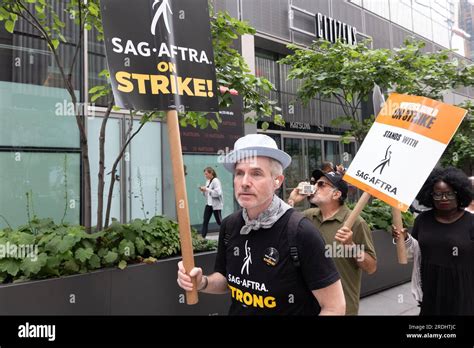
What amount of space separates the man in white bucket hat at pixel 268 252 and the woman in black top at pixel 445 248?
1404 mm

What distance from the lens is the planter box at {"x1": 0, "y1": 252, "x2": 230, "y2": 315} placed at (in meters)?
2.89

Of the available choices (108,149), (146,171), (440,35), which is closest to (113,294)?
(108,149)

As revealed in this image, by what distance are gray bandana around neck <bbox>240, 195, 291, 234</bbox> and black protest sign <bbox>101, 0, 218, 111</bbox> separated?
0.98 meters

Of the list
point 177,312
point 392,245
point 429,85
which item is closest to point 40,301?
point 177,312

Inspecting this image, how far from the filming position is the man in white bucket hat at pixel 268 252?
188 centimetres

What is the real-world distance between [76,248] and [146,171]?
22.7 feet

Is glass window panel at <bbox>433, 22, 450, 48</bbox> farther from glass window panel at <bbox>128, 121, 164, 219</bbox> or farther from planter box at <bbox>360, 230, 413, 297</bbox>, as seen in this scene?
glass window panel at <bbox>128, 121, 164, 219</bbox>

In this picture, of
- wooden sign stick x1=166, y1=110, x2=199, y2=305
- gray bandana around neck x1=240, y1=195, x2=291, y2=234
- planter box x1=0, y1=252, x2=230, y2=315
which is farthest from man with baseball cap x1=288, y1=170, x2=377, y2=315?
planter box x1=0, y1=252, x2=230, y2=315

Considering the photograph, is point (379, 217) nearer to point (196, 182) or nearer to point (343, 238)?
point (343, 238)

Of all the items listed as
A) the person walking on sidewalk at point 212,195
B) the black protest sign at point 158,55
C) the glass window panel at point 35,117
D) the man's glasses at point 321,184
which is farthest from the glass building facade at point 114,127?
the man's glasses at point 321,184

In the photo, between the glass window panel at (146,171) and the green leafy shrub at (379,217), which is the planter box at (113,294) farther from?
the glass window panel at (146,171)

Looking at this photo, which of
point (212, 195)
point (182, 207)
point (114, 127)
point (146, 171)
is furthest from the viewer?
point (146, 171)

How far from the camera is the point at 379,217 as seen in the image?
249 inches

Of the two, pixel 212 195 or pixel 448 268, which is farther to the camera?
pixel 212 195
